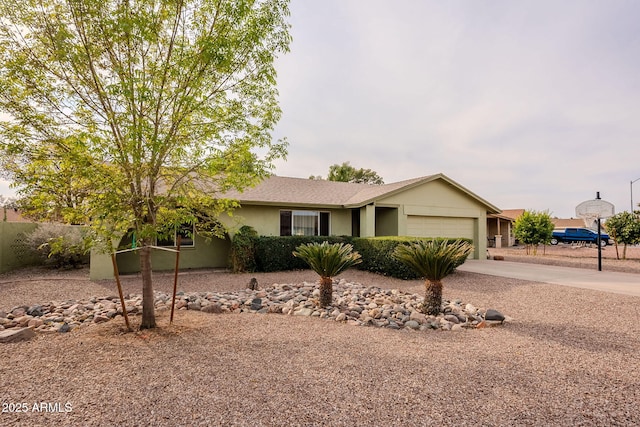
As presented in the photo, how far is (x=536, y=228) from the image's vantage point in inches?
739

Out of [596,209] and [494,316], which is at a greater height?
[596,209]

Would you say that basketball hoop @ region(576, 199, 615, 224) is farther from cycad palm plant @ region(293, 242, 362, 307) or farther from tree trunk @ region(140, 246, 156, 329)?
tree trunk @ region(140, 246, 156, 329)

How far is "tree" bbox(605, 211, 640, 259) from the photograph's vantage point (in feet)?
53.0

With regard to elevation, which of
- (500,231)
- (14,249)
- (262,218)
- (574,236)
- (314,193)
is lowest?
(14,249)

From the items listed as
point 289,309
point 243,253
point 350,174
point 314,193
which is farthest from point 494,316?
point 350,174

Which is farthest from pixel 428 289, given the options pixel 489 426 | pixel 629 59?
pixel 629 59

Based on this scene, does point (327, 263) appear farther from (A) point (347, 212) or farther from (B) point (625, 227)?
Result: (B) point (625, 227)

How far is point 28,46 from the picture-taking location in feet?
14.5

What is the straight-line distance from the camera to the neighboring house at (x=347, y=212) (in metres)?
12.8

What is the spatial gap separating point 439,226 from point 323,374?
1389 centimetres

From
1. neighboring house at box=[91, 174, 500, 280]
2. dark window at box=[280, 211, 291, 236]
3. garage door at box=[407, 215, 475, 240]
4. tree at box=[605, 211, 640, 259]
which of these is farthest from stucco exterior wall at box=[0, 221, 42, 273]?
tree at box=[605, 211, 640, 259]

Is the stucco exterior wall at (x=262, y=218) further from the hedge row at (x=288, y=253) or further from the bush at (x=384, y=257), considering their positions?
the bush at (x=384, y=257)

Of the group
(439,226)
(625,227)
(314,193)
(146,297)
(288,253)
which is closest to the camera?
(146,297)

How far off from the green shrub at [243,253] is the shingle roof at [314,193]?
146 cm
